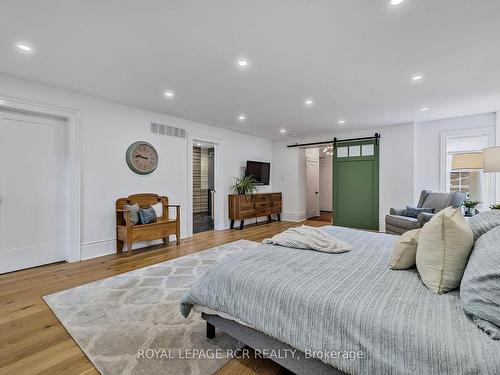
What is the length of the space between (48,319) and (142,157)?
9.51 feet

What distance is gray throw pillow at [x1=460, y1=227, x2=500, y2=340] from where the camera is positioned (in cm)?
100

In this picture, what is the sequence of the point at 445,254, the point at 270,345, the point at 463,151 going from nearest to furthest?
the point at 445,254 < the point at 270,345 < the point at 463,151

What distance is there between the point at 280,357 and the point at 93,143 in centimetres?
399

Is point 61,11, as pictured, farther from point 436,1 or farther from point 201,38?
point 436,1

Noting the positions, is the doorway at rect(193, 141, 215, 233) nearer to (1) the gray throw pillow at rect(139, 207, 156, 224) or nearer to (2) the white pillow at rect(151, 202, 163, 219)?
(2) the white pillow at rect(151, 202, 163, 219)

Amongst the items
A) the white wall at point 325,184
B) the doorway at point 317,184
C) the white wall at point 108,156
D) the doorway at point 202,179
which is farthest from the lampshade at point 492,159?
the doorway at point 202,179

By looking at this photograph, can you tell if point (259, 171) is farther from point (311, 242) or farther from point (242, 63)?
point (311, 242)

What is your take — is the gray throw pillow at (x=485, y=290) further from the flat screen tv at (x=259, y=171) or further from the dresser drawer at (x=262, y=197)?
the flat screen tv at (x=259, y=171)

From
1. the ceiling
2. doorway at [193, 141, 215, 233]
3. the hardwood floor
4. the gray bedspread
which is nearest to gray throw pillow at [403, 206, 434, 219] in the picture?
the ceiling

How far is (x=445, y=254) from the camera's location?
1.35m

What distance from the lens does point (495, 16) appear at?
1.97m

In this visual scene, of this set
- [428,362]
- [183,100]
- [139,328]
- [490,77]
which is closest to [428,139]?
[490,77]

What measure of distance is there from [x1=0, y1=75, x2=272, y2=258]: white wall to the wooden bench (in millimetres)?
118

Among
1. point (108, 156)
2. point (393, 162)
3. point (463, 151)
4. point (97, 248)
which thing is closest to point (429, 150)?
point (463, 151)
